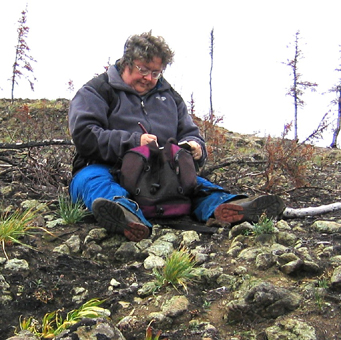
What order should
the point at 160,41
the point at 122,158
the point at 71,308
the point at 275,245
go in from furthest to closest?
1. the point at 160,41
2. the point at 122,158
3. the point at 275,245
4. the point at 71,308

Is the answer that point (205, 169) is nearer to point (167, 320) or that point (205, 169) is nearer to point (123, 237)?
point (123, 237)

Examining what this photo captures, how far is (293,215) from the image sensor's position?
4359mm

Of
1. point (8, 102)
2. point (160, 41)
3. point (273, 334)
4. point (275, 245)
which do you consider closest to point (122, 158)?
point (160, 41)

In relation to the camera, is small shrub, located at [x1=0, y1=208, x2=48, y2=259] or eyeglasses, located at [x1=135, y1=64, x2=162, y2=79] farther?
eyeglasses, located at [x1=135, y1=64, x2=162, y2=79]

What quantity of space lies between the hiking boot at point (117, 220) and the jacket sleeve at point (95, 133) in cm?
82

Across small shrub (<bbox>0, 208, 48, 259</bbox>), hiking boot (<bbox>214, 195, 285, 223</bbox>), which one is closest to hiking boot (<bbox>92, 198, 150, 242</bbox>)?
small shrub (<bbox>0, 208, 48, 259</bbox>)

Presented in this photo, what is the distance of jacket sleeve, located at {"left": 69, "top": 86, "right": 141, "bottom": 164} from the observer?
398 cm

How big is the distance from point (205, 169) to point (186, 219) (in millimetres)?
1722

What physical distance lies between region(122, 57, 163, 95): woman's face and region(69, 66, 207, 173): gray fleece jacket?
73mm

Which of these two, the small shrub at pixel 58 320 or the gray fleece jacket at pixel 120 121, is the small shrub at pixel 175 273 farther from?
the gray fleece jacket at pixel 120 121

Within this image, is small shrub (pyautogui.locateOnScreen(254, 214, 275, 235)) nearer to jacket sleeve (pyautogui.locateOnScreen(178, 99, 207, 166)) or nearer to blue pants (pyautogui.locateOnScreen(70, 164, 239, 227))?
blue pants (pyautogui.locateOnScreen(70, 164, 239, 227))

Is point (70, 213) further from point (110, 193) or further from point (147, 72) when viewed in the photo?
point (147, 72)

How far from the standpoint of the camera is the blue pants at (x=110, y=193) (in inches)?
140

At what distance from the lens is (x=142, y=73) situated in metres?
4.34
